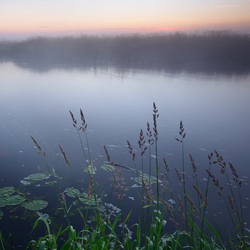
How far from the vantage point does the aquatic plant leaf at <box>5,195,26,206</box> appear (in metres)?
3.08

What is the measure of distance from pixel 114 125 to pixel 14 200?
3.94m

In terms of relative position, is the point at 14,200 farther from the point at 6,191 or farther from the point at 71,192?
the point at 71,192

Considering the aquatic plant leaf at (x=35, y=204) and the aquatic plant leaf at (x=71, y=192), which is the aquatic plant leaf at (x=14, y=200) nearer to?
the aquatic plant leaf at (x=35, y=204)

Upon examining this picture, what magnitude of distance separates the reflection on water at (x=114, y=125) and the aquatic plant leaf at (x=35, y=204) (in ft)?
0.72

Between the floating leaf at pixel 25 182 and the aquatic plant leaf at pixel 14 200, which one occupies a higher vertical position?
the aquatic plant leaf at pixel 14 200

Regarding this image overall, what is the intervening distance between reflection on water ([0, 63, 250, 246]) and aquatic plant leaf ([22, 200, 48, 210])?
22 cm

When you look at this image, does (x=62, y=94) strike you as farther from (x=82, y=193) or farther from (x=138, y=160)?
(x=82, y=193)

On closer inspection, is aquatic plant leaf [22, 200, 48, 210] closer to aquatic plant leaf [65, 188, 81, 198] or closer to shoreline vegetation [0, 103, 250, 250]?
shoreline vegetation [0, 103, 250, 250]

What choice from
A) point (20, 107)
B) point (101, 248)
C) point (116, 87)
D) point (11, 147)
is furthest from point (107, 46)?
point (101, 248)

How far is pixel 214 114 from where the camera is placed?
28.1ft

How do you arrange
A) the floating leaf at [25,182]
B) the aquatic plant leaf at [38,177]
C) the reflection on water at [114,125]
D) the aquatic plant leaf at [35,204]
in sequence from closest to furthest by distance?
the aquatic plant leaf at [35,204]
the floating leaf at [25,182]
the aquatic plant leaf at [38,177]
the reflection on water at [114,125]

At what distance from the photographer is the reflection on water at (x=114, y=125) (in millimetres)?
4270

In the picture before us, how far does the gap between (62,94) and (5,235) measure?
29.6 feet

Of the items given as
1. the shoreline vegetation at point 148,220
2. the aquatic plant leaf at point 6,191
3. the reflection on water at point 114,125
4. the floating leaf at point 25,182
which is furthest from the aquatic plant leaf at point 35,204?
the floating leaf at point 25,182
